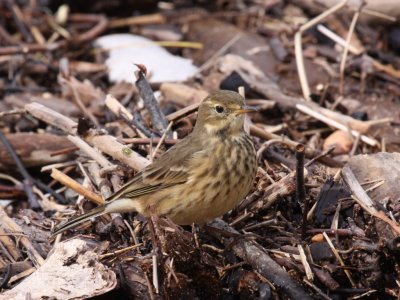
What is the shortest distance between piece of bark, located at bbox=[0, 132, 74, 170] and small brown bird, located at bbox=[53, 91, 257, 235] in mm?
1524

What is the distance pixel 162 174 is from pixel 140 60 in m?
3.26

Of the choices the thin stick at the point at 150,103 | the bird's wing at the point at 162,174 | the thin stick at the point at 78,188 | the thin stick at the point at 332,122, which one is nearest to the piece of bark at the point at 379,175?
the bird's wing at the point at 162,174

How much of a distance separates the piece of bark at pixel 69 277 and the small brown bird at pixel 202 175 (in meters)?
0.39

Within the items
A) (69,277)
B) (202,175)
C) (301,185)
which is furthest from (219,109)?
(69,277)

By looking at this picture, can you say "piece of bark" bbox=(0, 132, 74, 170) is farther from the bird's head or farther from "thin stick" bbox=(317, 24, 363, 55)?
"thin stick" bbox=(317, 24, 363, 55)

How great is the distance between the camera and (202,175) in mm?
5523

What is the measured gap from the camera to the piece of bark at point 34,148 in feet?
23.6

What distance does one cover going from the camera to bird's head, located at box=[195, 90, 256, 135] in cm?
573

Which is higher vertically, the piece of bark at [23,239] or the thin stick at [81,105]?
the thin stick at [81,105]

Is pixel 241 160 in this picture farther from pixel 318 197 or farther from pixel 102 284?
pixel 102 284

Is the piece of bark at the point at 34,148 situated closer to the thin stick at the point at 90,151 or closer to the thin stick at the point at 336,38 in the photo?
the thin stick at the point at 90,151

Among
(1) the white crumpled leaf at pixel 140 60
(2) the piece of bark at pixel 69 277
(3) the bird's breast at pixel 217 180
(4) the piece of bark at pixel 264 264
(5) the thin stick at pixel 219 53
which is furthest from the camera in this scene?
(1) the white crumpled leaf at pixel 140 60

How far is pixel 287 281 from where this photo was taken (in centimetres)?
488

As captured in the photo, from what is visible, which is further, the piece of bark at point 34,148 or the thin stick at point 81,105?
the thin stick at point 81,105
